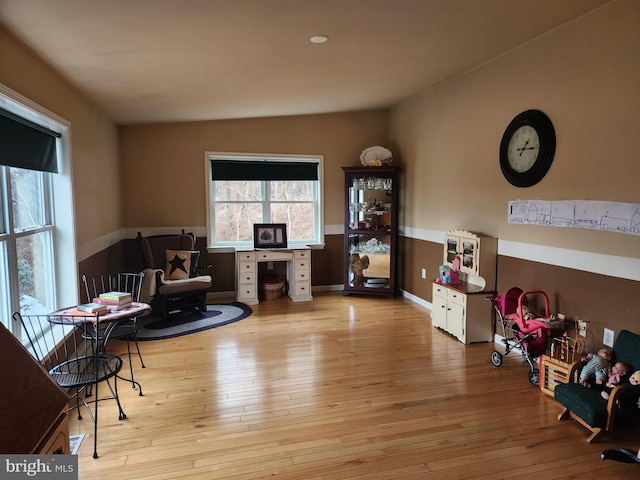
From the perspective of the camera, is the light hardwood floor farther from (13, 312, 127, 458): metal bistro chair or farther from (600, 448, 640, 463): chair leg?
(13, 312, 127, 458): metal bistro chair

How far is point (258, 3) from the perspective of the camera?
2.35 metres

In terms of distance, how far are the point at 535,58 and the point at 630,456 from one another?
3061 mm

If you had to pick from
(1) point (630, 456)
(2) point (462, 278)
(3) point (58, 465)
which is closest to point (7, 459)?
(3) point (58, 465)

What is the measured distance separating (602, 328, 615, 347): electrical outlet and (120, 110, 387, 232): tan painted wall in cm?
407

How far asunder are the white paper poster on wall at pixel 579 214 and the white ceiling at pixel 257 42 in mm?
1420

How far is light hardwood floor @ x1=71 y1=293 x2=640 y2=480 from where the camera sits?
2236 mm

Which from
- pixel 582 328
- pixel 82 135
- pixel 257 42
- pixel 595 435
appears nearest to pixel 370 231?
pixel 582 328

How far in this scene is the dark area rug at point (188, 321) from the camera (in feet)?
14.5

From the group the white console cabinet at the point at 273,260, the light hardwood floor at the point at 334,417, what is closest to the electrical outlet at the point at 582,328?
the light hardwood floor at the point at 334,417

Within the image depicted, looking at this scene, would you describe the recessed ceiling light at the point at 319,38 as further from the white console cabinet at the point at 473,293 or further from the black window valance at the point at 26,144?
the white console cabinet at the point at 473,293

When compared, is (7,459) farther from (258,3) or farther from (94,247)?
(94,247)

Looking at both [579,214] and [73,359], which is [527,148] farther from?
[73,359]

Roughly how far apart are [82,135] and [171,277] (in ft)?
6.33

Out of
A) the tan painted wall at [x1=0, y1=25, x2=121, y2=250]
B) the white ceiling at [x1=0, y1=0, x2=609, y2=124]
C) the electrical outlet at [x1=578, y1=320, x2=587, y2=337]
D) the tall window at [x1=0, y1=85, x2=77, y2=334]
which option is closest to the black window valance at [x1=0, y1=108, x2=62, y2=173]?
the tall window at [x1=0, y1=85, x2=77, y2=334]
